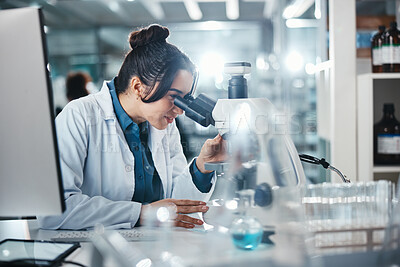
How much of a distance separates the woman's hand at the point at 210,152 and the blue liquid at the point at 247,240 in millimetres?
648

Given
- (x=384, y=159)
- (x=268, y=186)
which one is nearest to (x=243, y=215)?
(x=268, y=186)

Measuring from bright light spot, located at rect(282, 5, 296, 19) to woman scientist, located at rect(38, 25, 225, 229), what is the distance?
2.22ft

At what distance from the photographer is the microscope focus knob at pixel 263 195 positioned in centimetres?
80

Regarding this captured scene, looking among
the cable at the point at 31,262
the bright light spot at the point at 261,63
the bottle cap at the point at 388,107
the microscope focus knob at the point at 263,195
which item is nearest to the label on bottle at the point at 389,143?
the bottle cap at the point at 388,107

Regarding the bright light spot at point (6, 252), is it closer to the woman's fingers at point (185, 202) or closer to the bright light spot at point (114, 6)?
the woman's fingers at point (185, 202)

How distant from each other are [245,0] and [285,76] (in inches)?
16.3

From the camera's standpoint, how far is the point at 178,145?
156 centimetres

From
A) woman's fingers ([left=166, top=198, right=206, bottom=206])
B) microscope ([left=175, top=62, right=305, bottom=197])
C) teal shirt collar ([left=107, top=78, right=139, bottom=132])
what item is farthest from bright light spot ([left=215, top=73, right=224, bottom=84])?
woman's fingers ([left=166, top=198, right=206, bottom=206])

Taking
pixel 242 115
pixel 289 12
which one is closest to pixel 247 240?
pixel 242 115

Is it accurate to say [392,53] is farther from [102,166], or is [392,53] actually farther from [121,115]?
[102,166]

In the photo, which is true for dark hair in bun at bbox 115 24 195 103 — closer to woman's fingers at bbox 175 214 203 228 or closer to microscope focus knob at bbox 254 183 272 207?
woman's fingers at bbox 175 214 203 228

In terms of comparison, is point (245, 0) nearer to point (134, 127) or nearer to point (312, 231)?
point (134, 127)

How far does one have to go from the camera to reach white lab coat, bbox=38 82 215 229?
1331mm

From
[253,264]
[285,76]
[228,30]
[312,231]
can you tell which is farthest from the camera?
[285,76]
